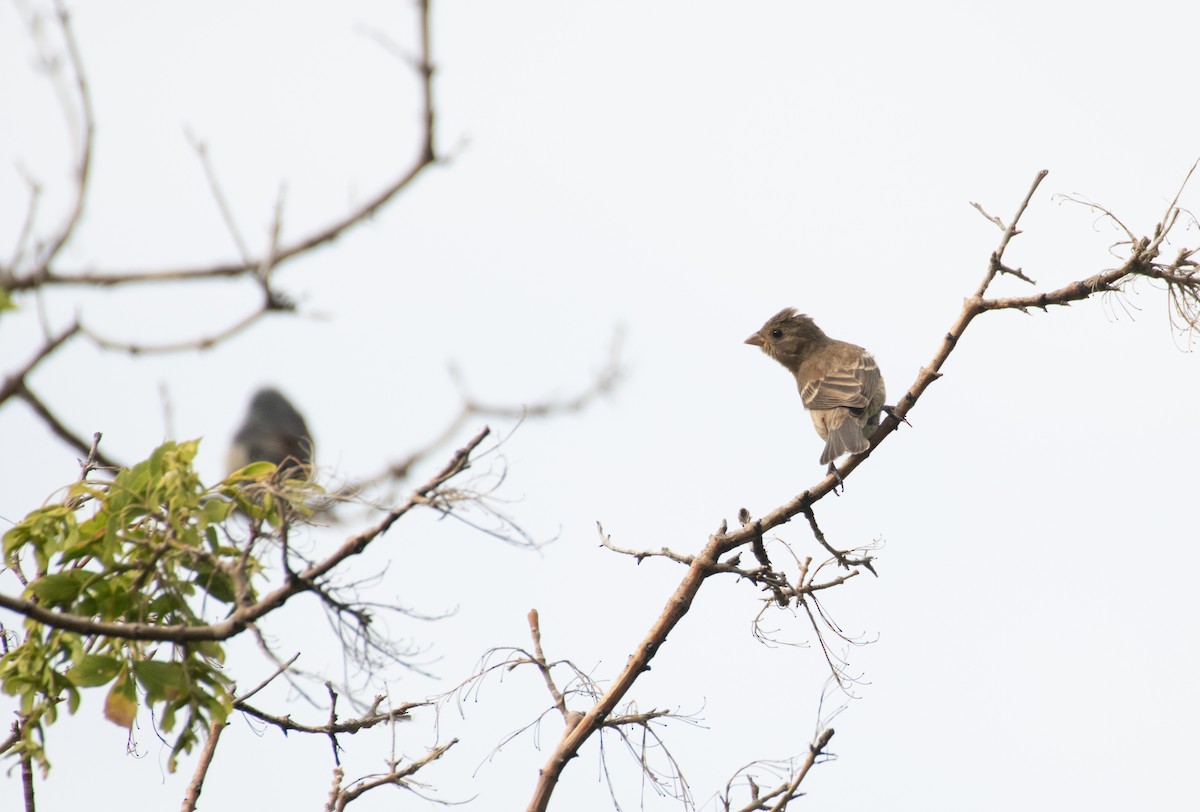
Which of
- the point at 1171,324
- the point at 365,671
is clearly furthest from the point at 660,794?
the point at 1171,324

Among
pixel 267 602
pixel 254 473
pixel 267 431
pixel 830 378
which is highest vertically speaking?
pixel 267 431

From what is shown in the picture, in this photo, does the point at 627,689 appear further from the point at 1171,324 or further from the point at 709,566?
the point at 1171,324

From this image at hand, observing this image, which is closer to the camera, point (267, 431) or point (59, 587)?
point (59, 587)

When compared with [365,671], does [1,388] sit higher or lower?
lower

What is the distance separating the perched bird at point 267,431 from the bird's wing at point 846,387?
21.8 feet

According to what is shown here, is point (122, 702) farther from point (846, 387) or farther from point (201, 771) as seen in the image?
point (846, 387)

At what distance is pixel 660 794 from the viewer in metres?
4.75

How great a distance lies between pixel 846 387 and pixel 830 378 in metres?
0.33

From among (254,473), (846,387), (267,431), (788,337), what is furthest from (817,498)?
(267,431)

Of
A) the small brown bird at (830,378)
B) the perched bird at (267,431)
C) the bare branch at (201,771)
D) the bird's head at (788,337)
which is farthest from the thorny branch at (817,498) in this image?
the perched bird at (267,431)

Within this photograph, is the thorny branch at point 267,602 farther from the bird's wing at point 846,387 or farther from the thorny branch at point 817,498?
the bird's wing at point 846,387

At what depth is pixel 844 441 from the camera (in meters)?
8.25

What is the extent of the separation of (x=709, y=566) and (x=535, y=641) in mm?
698

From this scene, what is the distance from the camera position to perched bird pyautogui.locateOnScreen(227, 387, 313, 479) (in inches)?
588
